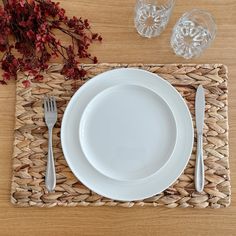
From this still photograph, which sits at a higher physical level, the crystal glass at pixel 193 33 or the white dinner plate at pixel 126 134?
the crystal glass at pixel 193 33

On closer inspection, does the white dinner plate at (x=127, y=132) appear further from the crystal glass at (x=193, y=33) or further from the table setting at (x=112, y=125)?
the crystal glass at (x=193, y=33)

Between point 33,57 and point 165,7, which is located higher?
point 165,7

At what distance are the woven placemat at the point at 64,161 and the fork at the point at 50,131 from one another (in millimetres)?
13

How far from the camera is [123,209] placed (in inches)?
34.5

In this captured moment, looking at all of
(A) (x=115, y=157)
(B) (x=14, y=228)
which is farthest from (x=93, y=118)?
(B) (x=14, y=228)

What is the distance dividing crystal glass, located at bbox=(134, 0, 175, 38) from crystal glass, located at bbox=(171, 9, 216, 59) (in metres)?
0.05

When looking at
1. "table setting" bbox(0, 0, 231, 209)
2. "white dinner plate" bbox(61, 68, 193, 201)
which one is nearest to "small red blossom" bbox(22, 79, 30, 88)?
"table setting" bbox(0, 0, 231, 209)

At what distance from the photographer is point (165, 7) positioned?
985mm

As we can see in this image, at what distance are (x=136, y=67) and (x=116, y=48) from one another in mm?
80

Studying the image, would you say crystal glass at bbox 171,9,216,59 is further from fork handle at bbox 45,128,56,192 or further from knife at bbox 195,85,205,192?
fork handle at bbox 45,128,56,192

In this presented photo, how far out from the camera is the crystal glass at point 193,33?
0.94 metres

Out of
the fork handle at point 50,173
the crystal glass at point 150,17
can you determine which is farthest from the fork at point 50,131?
the crystal glass at point 150,17

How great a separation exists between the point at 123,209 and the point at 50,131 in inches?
10.2

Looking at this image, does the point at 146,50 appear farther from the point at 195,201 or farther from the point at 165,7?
the point at 195,201
